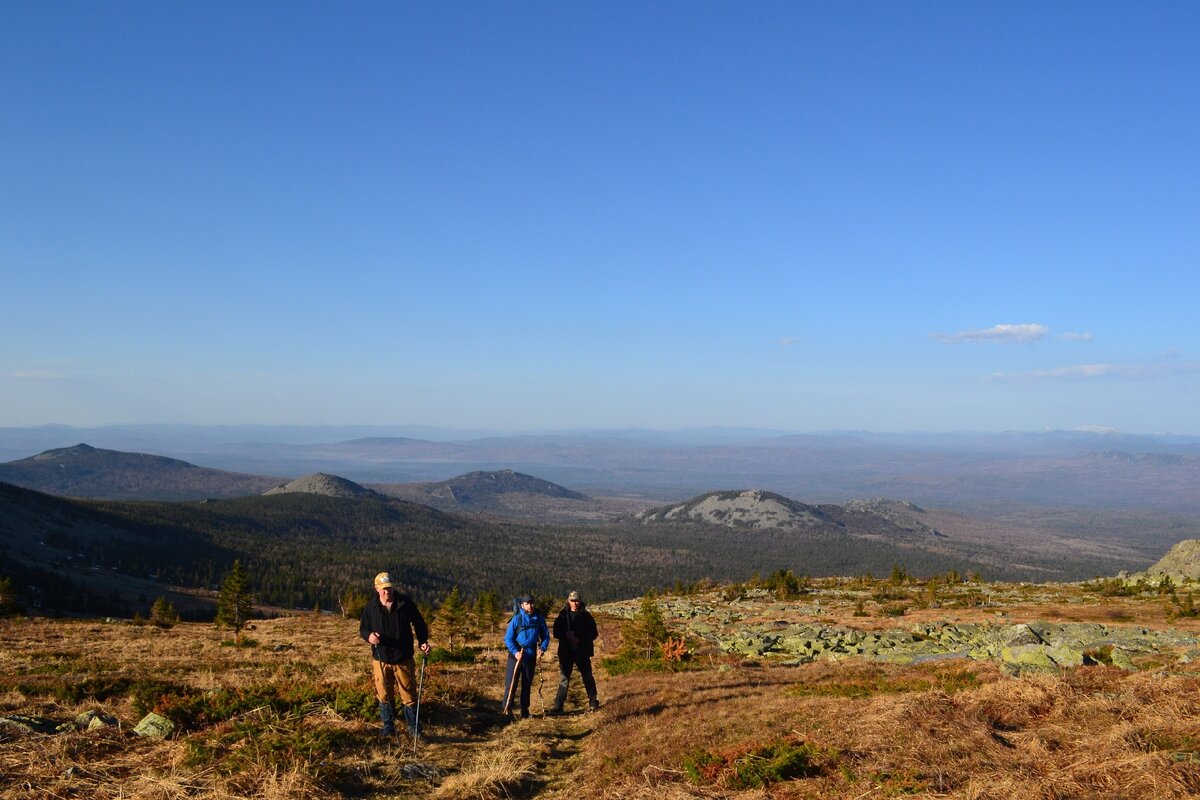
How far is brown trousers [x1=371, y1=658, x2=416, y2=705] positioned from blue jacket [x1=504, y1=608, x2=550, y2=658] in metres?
2.36

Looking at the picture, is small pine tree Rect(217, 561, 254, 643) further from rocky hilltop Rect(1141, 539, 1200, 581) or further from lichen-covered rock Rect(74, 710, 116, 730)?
rocky hilltop Rect(1141, 539, 1200, 581)

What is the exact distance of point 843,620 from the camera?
36531 mm

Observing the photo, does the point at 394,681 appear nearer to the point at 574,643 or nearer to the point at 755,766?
the point at 574,643

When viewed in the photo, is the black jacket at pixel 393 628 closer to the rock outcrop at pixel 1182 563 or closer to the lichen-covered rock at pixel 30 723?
the lichen-covered rock at pixel 30 723

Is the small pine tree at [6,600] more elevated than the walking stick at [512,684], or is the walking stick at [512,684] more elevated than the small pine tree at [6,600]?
the walking stick at [512,684]

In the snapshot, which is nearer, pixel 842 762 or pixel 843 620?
pixel 842 762

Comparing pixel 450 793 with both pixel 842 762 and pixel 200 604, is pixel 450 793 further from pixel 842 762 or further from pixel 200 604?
pixel 200 604

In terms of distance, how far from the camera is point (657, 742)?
1194cm

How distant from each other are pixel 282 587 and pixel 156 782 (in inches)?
5515

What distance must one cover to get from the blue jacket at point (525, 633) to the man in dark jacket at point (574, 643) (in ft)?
1.64

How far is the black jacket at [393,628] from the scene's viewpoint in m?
12.1

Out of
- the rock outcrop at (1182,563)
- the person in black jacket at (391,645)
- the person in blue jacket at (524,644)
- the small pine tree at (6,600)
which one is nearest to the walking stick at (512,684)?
the person in blue jacket at (524,644)

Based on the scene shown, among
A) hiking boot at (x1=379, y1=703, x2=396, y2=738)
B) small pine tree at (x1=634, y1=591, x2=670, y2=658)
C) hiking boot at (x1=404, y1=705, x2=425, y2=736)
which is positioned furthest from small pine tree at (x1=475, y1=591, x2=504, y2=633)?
hiking boot at (x1=379, y1=703, x2=396, y2=738)

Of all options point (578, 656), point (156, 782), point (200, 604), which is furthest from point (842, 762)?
point (200, 604)
